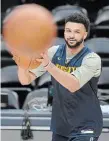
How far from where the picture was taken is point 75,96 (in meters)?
3.38

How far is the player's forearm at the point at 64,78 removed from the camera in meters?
3.14

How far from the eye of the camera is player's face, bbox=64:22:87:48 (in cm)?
331

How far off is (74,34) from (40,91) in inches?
69.9

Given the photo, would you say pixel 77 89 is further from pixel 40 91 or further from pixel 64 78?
pixel 40 91

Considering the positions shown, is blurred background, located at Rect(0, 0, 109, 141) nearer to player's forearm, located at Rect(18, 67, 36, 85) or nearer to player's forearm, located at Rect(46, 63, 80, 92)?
player's forearm, located at Rect(18, 67, 36, 85)

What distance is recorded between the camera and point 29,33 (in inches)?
124

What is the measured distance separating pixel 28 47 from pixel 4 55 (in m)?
3.80

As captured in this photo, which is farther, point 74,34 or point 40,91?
point 40,91

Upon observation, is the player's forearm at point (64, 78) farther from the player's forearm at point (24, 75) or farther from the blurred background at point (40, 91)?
the blurred background at point (40, 91)

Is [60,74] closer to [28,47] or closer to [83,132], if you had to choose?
[28,47]

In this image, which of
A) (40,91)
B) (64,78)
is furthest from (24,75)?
(40,91)

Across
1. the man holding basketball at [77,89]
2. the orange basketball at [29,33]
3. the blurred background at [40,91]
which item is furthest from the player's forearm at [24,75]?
the blurred background at [40,91]

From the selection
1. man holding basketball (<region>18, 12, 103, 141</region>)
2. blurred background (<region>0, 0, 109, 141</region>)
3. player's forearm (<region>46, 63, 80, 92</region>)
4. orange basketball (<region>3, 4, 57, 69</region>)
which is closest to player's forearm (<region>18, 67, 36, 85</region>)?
man holding basketball (<region>18, 12, 103, 141</region>)

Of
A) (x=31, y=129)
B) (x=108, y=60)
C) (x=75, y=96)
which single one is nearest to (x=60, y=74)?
(x=75, y=96)
